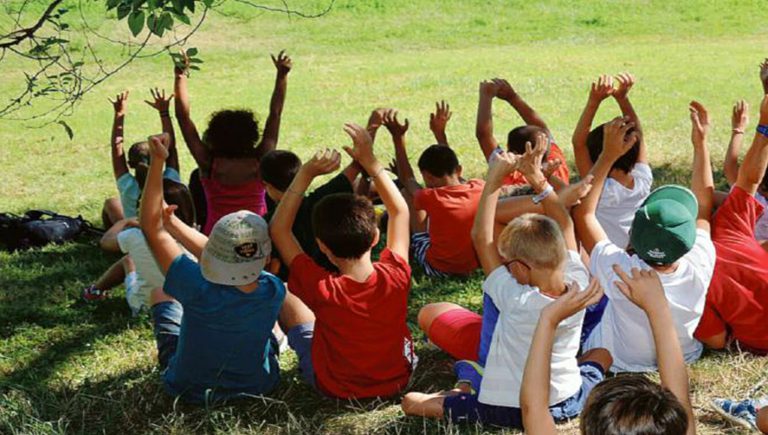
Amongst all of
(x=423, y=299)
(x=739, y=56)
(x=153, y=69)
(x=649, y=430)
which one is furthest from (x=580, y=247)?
(x=153, y=69)

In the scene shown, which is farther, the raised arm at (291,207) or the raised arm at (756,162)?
the raised arm at (756,162)

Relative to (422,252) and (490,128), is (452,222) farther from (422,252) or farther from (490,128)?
(490,128)

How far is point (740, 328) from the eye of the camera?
5.09 metres

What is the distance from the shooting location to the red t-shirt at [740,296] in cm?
502

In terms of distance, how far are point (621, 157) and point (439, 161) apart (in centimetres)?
115

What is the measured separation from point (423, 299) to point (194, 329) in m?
2.10

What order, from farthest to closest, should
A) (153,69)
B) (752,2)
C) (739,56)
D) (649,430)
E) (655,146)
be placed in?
(752,2) → (153,69) → (739,56) → (655,146) → (649,430)

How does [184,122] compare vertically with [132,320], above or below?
above

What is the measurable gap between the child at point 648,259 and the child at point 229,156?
2.74 metres

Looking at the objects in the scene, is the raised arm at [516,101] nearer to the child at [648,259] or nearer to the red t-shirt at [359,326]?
the child at [648,259]

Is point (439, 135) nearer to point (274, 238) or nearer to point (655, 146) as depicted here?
point (274, 238)

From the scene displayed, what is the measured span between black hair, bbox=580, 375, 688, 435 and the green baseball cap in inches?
62.1

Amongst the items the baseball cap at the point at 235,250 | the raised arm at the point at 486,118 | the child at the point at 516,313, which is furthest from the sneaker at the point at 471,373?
the raised arm at the point at 486,118

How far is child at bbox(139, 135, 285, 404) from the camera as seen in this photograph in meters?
4.56
